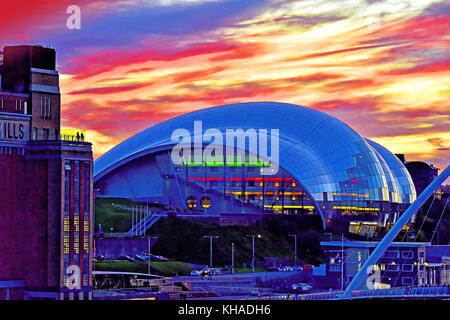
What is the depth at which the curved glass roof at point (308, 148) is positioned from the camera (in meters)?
104

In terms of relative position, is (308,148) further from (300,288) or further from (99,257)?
(99,257)

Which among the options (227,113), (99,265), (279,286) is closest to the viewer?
(99,265)

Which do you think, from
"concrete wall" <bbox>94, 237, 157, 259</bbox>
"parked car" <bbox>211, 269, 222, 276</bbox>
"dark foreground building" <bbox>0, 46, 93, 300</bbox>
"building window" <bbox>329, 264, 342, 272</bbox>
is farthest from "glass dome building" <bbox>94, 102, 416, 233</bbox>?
"dark foreground building" <bbox>0, 46, 93, 300</bbox>

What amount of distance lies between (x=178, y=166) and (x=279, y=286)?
30.8 meters

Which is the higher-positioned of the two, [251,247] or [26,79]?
[26,79]

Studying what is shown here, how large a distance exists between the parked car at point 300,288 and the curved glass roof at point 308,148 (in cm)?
2689

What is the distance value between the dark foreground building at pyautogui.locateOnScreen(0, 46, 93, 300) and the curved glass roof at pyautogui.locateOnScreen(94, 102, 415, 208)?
47868 millimetres

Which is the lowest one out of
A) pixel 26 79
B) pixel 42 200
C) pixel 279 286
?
pixel 279 286

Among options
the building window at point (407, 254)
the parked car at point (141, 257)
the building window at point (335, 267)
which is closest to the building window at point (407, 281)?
the building window at point (407, 254)

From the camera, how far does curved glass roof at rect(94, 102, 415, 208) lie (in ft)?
340

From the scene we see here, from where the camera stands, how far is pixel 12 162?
188ft

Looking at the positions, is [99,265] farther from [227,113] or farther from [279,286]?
[227,113]
